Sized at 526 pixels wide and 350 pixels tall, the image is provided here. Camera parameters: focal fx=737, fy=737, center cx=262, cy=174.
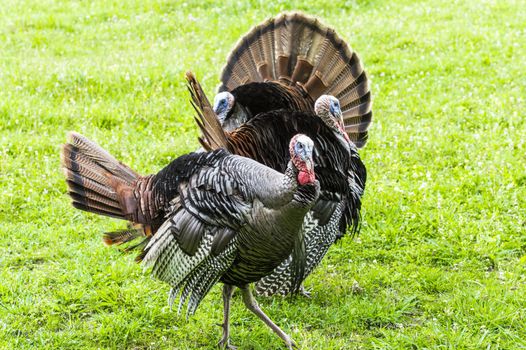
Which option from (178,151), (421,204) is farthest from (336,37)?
(178,151)

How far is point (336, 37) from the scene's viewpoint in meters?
5.59

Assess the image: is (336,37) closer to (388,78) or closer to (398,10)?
(388,78)

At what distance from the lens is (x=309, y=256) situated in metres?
4.55

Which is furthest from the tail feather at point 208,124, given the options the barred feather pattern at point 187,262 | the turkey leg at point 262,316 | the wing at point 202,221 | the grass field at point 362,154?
the grass field at point 362,154

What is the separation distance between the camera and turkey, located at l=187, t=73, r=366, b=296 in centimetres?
448

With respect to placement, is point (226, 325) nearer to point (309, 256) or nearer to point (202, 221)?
point (309, 256)

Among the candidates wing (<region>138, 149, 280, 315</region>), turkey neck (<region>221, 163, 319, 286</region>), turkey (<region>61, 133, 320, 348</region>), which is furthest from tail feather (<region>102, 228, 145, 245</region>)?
turkey neck (<region>221, 163, 319, 286</region>)

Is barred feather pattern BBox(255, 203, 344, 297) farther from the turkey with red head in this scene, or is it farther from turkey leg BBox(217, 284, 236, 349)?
turkey leg BBox(217, 284, 236, 349)

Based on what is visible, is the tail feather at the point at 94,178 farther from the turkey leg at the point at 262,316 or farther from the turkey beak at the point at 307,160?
the turkey beak at the point at 307,160

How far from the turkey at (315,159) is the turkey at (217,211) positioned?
16 centimetres

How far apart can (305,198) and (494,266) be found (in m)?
2.14

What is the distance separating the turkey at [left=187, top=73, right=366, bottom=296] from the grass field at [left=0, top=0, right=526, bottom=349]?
1.50ft

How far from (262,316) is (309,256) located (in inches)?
18.4

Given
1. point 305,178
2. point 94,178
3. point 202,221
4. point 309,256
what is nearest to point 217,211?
point 202,221
